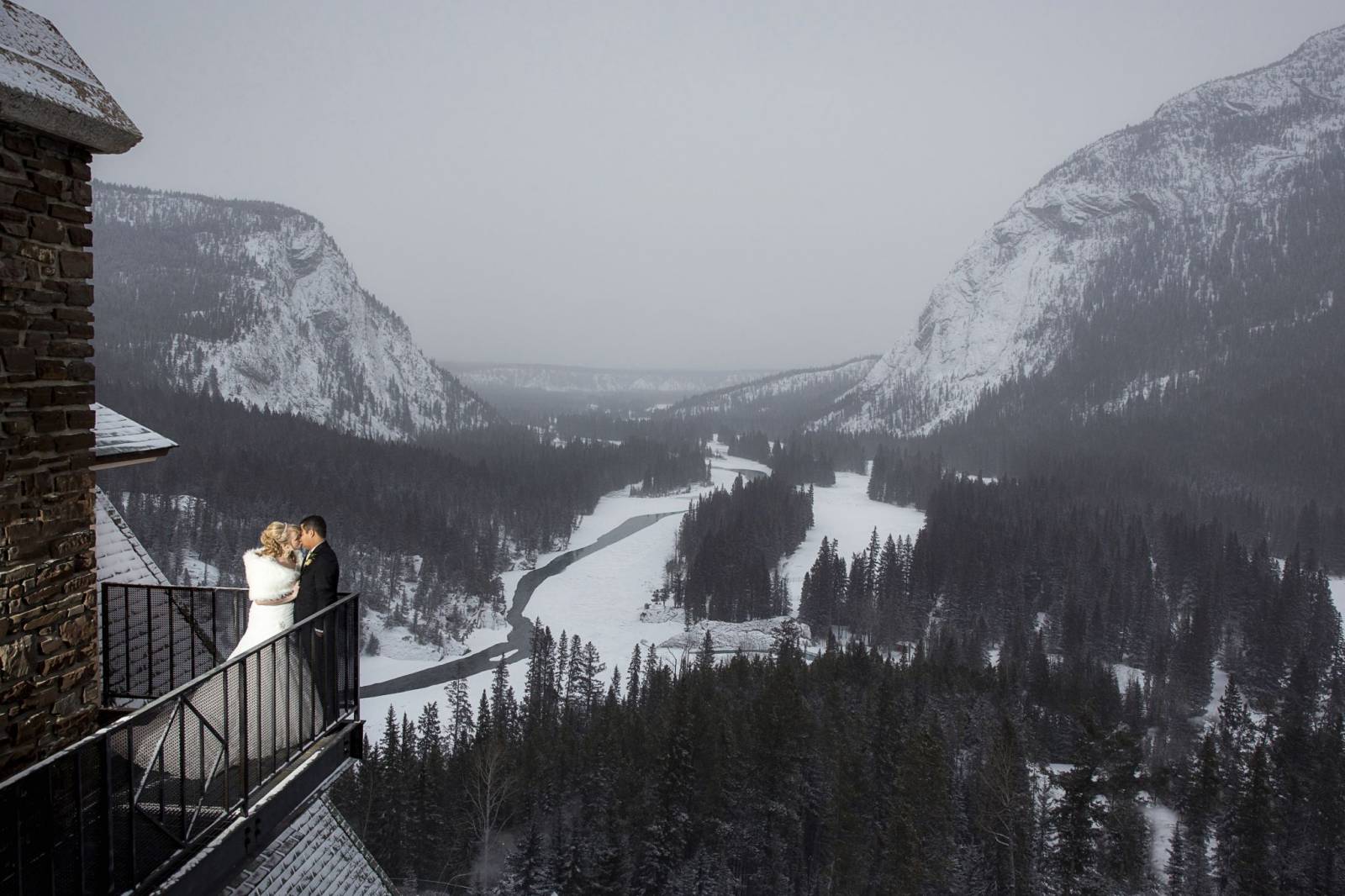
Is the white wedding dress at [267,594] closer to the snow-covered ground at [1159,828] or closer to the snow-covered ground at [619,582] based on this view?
the snow-covered ground at [1159,828]

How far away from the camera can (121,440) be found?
736 centimetres

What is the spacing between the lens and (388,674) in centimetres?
6147

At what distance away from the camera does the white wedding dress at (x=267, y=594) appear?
23.8ft

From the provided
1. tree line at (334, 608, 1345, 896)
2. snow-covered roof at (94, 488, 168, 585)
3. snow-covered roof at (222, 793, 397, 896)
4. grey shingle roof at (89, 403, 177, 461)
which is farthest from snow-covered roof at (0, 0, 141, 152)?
tree line at (334, 608, 1345, 896)

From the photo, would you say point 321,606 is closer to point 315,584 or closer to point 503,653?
point 315,584

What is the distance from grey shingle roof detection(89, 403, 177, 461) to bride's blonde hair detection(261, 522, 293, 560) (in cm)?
112

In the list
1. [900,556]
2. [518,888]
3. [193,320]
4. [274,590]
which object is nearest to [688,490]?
[900,556]

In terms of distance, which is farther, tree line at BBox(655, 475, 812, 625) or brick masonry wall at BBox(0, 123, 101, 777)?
tree line at BBox(655, 475, 812, 625)

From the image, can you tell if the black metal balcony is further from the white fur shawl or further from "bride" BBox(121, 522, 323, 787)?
the white fur shawl

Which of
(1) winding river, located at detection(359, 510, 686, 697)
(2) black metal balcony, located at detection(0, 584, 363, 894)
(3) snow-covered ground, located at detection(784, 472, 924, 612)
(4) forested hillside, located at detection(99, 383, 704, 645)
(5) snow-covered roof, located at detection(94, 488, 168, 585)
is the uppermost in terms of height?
(5) snow-covered roof, located at detection(94, 488, 168, 585)

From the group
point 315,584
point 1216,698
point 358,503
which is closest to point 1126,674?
point 1216,698

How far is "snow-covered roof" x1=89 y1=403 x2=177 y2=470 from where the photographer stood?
686cm

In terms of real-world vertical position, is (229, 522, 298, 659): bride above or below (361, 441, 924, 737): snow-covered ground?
above

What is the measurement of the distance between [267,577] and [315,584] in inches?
16.4
